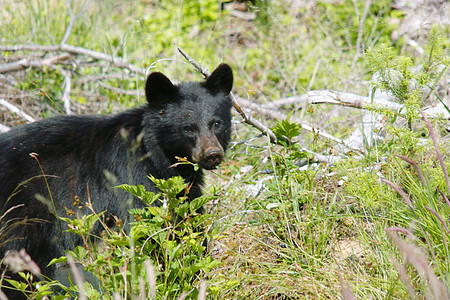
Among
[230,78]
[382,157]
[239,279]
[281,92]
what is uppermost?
[230,78]

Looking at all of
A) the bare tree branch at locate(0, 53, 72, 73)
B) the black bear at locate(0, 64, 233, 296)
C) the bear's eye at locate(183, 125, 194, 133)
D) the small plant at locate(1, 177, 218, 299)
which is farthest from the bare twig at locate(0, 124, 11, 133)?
the small plant at locate(1, 177, 218, 299)

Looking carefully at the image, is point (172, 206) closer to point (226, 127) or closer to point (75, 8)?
point (226, 127)

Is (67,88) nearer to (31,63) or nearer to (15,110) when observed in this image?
(31,63)

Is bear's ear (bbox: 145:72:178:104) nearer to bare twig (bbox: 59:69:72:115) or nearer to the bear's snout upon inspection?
the bear's snout

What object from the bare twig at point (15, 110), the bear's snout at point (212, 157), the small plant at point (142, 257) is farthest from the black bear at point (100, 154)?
the bare twig at point (15, 110)

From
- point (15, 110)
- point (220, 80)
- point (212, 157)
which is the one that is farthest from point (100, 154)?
point (15, 110)

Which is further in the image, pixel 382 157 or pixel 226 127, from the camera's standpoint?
pixel 226 127

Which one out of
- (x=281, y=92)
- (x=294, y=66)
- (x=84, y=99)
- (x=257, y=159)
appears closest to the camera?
(x=257, y=159)

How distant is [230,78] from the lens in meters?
3.90

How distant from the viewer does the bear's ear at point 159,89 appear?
357cm

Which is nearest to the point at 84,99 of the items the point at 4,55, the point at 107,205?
the point at 4,55

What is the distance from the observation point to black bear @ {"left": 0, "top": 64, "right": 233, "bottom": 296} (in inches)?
131

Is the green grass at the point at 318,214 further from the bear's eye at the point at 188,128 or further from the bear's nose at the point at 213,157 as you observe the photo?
the bear's eye at the point at 188,128

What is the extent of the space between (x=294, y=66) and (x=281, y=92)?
771 millimetres
